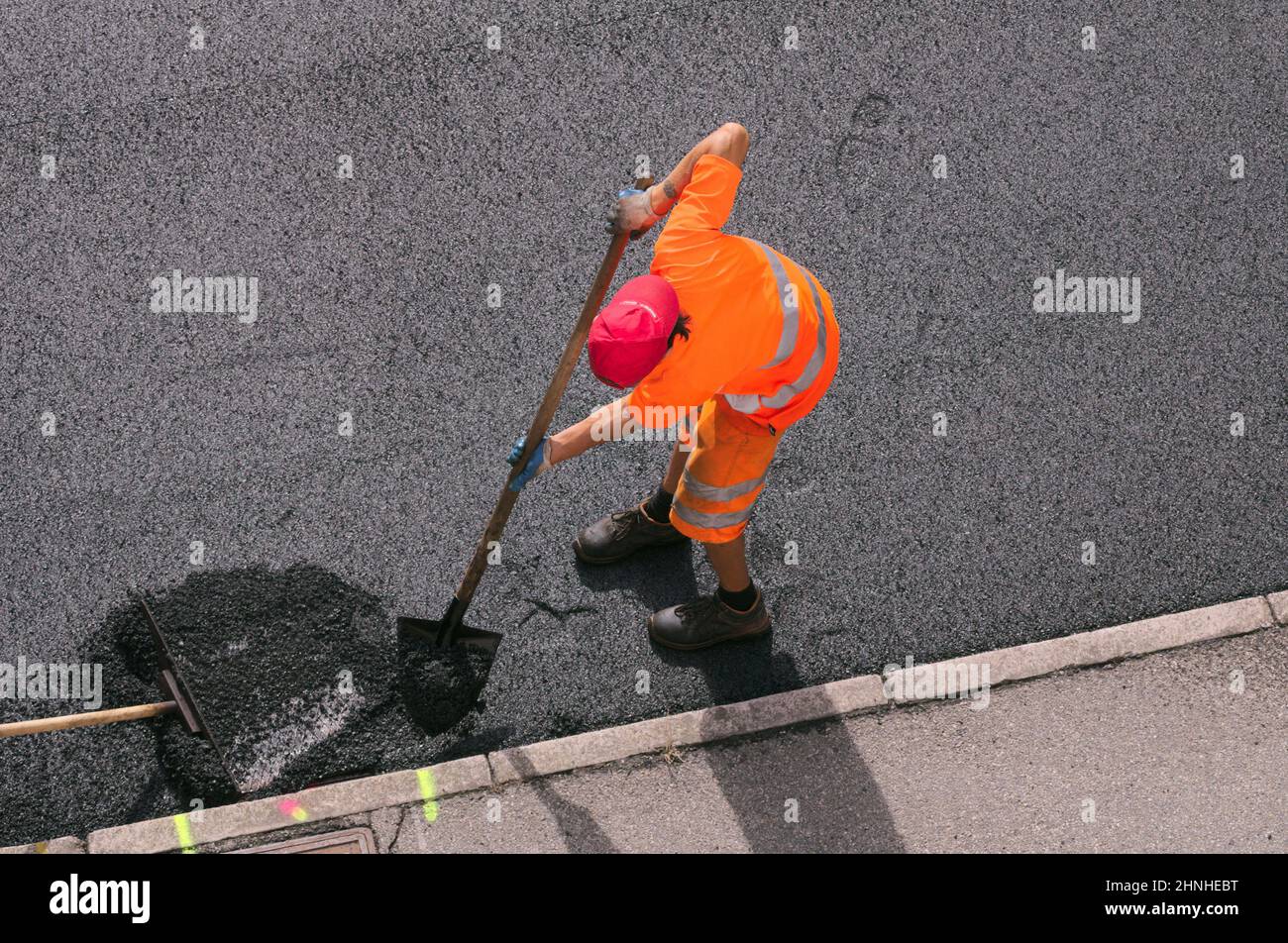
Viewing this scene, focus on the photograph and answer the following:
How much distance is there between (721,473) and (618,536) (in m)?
0.82

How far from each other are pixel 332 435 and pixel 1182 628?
12.3 feet

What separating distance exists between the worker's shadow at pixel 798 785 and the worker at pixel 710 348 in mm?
662

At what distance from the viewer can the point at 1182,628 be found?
16.4 ft

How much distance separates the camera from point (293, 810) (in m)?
4.56

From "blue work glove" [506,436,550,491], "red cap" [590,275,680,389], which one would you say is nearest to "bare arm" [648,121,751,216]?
"red cap" [590,275,680,389]

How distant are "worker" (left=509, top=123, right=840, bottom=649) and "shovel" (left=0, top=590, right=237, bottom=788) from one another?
1.55m

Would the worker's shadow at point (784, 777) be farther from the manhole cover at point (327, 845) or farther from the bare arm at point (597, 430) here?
the bare arm at point (597, 430)

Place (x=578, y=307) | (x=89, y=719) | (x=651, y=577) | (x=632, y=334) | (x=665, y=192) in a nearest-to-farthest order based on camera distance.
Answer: (x=632, y=334) → (x=665, y=192) → (x=89, y=719) → (x=651, y=577) → (x=578, y=307)

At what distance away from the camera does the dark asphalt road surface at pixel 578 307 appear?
497cm

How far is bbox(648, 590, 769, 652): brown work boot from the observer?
483 centimetres

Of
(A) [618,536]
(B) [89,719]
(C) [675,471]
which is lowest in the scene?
(B) [89,719]

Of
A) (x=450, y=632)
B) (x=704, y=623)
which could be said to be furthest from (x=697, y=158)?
(x=450, y=632)

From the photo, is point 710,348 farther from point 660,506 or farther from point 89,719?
point 89,719

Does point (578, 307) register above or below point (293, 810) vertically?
above
